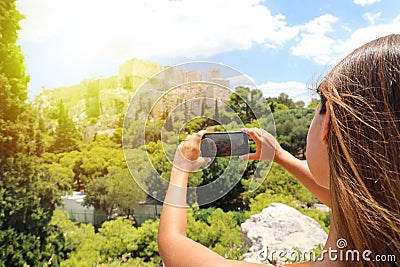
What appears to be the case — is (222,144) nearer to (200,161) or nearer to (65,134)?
(200,161)

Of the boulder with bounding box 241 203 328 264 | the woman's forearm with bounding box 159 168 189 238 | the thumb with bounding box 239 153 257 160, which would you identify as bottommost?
the boulder with bounding box 241 203 328 264

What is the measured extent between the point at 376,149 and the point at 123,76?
290cm

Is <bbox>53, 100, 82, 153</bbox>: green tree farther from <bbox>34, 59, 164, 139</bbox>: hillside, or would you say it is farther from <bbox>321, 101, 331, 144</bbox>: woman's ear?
<bbox>321, 101, 331, 144</bbox>: woman's ear

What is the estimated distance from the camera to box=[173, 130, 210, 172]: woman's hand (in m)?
0.71

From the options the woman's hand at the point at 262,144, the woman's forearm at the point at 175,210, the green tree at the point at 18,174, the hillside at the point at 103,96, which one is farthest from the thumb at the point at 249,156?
the hillside at the point at 103,96

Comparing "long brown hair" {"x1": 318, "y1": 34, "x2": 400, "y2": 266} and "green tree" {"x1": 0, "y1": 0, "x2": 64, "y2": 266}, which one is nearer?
"long brown hair" {"x1": 318, "y1": 34, "x2": 400, "y2": 266}

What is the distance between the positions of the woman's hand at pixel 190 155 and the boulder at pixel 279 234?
193cm

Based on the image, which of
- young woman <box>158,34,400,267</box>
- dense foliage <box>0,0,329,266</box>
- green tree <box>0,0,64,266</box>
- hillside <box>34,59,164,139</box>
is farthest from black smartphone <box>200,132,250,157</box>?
hillside <box>34,59,164,139</box>

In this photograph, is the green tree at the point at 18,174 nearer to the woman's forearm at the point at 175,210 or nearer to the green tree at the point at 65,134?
the green tree at the point at 65,134

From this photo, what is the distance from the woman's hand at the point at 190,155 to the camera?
708mm

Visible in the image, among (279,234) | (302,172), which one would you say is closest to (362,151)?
(302,172)

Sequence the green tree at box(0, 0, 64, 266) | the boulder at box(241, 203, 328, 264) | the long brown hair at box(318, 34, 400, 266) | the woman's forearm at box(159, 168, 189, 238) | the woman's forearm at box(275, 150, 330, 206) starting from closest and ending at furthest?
the long brown hair at box(318, 34, 400, 266) < the woman's forearm at box(159, 168, 189, 238) < the woman's forearm at box(275, 150, 330, 206) < the boulder at box(241, 203, 328, 264) < the green tree at box(0, 0, 64, 266)

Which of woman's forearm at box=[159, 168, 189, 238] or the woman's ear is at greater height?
the woman's ear

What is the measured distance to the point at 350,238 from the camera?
1.90 feet
